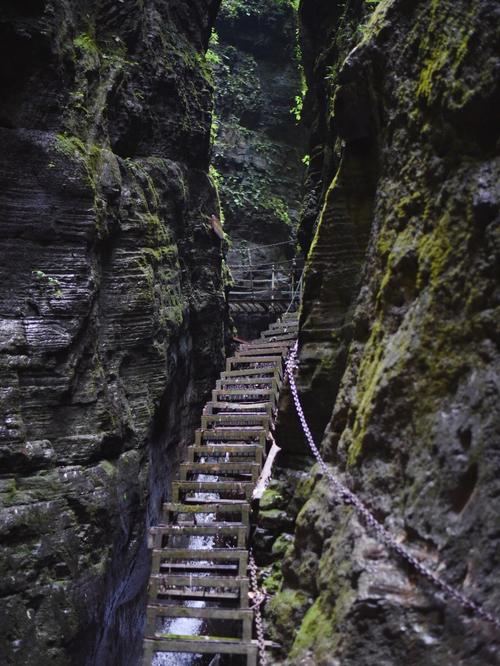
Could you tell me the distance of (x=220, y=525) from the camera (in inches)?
297

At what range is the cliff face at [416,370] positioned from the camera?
3260 mm

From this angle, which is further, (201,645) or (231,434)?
(231,434)

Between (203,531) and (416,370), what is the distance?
4.77 meters

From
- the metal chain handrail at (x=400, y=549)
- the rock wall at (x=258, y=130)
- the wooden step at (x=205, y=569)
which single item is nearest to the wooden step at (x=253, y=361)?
the wooden step at (x=205, y=569)

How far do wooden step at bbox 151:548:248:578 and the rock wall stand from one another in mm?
17649

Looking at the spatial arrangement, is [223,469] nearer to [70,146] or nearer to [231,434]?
[231,434]

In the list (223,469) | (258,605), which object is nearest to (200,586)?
(258,605)

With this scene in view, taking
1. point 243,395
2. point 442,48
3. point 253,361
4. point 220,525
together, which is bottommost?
point 220,525

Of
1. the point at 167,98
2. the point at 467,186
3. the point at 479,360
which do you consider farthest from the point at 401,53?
the point at 167,98

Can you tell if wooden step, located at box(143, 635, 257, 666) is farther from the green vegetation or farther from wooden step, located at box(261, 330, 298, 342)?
wooden step, located at box(261, 330, 298, 342)

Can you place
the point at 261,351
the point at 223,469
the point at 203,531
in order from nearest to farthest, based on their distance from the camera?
1. the point at 203,531
2. the point at 223,469
3. the point at 261,351

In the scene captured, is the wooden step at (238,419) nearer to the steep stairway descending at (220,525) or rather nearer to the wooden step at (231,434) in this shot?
the steep stairway descending at (220,525)

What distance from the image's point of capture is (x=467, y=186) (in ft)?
12.2

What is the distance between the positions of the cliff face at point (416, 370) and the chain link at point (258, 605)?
26cm
